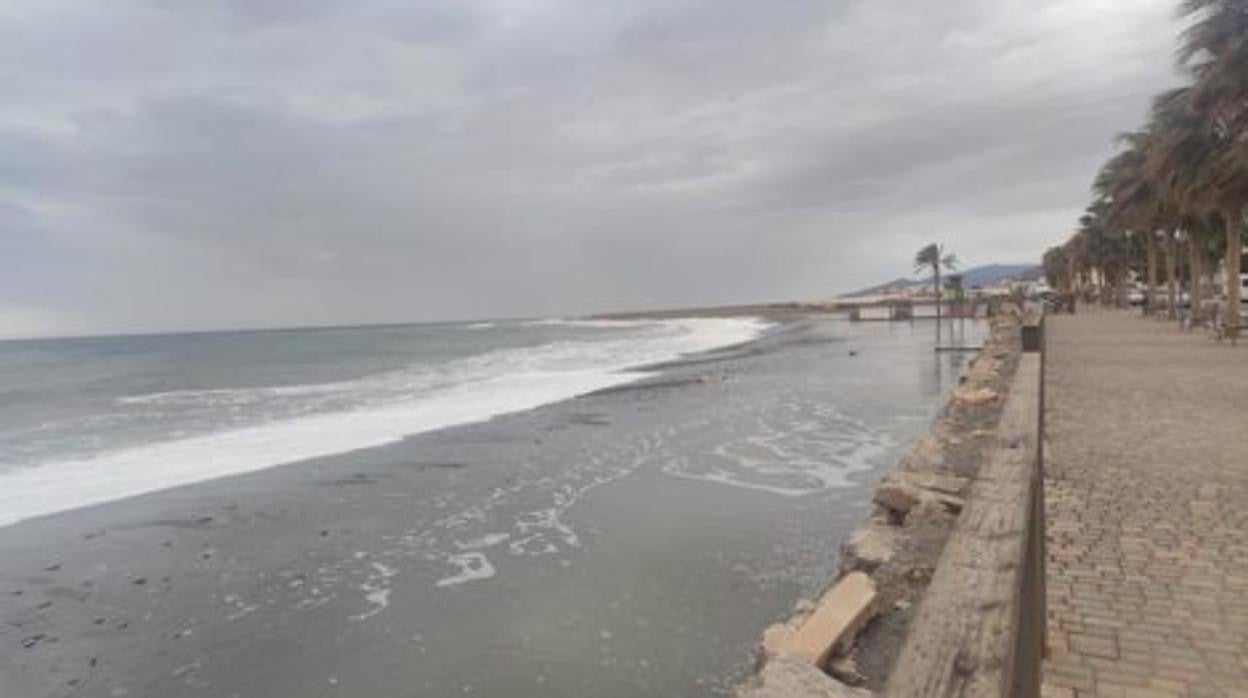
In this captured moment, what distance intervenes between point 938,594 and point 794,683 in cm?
118

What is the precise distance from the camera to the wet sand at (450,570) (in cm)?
616

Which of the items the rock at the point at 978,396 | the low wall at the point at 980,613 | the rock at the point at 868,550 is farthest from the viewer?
the rock at the point at 978,396

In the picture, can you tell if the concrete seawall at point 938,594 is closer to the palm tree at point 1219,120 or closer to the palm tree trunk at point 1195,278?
the palm tree at point 1219,120

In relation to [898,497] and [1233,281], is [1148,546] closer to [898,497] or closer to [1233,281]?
[898,497]

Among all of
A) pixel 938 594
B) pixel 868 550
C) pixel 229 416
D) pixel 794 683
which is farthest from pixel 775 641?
pixel 229 416

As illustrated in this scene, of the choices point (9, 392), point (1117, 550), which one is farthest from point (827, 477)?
point (9, 392)

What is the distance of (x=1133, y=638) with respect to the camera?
4.11 meters

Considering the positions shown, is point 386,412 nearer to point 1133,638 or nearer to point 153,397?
point 153,397

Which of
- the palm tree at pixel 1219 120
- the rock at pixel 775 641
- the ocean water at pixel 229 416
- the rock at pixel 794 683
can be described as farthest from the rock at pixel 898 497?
the palm tree at pixel 1219 120

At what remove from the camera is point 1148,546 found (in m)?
5.43

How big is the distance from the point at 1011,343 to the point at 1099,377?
6026 mm

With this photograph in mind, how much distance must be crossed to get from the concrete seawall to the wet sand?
4.64 feet

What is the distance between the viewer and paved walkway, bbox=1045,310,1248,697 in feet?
12.5

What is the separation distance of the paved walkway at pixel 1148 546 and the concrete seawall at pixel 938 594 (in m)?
0.62
